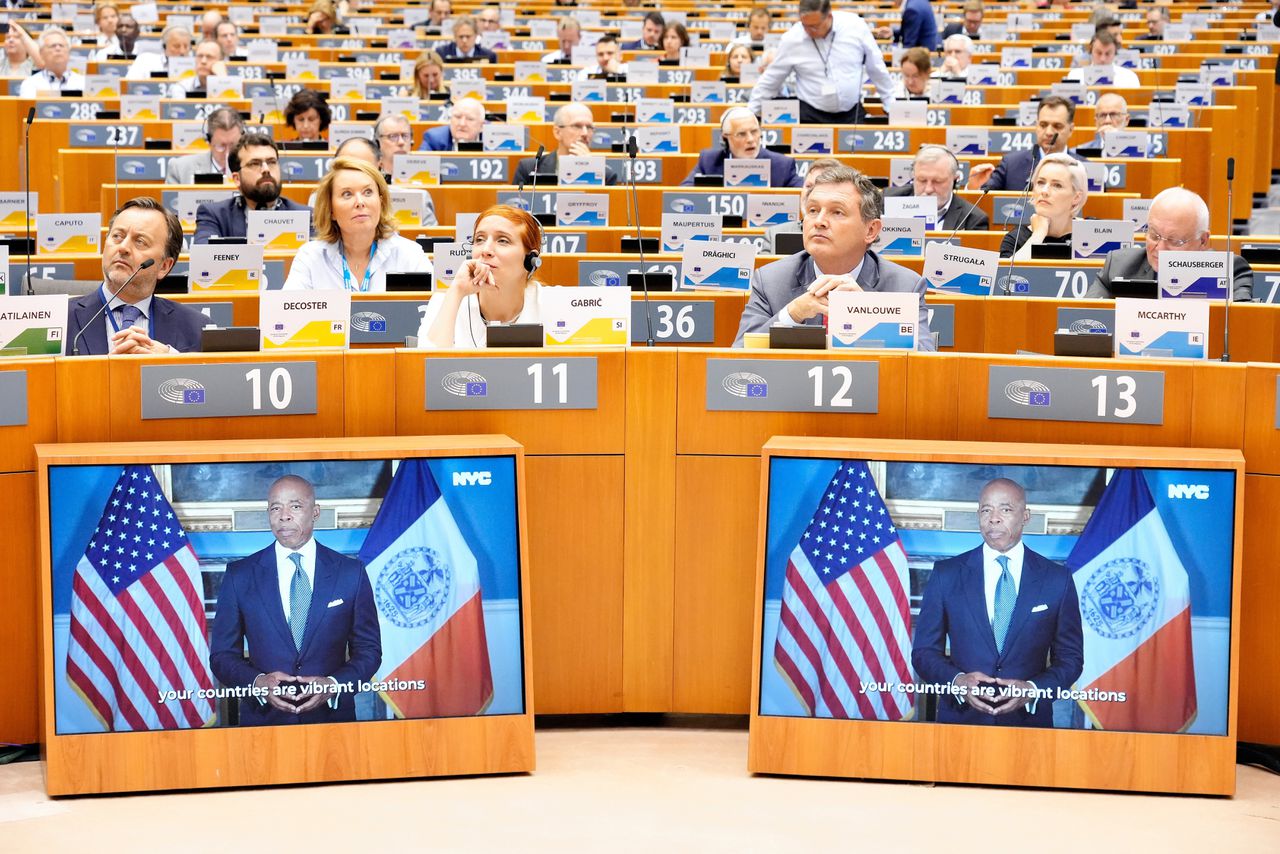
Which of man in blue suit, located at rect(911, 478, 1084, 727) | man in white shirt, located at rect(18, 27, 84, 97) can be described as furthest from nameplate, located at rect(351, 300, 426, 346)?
man in white shirt, located at rect(18, 27, 84, 97)

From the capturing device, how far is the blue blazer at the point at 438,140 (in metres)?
10.6

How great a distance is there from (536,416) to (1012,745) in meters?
1.25

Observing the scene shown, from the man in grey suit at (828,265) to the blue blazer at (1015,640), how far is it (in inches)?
48.6

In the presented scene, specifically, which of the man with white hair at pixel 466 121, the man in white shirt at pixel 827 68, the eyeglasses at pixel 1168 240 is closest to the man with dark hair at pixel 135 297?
the eyeglasses at pixel 1168 240

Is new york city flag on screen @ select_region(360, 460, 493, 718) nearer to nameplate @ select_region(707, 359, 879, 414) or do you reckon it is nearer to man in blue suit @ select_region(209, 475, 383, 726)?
man in blue suit @ select_region(209, 475, 383, 726)

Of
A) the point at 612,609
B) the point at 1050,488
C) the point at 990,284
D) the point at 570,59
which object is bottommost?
the point at 612,609

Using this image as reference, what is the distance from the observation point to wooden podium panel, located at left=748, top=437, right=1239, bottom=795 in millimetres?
3488

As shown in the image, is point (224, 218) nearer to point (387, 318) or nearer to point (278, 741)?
point (387, 318)

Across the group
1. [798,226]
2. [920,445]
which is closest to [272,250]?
[798,226]

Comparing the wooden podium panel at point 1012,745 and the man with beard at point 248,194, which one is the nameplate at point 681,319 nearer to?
the man with beard at point 248,194

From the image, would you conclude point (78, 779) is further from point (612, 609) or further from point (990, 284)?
point (990, 284)

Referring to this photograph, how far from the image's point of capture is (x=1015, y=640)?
3504mm

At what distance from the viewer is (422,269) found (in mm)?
5914

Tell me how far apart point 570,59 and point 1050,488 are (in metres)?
12.4
